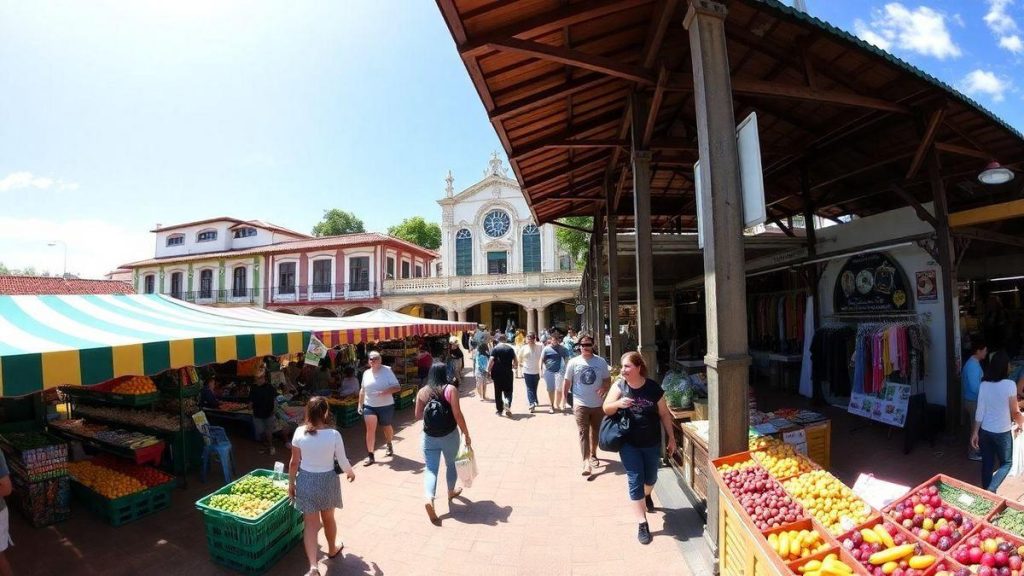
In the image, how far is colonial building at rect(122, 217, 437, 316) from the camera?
1122 inches

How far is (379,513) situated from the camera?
176 inches

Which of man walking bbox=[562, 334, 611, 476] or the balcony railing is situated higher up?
the balcony railing

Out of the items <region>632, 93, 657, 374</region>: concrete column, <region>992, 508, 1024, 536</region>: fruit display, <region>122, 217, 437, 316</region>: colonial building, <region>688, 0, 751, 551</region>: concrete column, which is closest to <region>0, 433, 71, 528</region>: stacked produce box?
<region>688, 0, 751, 551</region>: concrete column

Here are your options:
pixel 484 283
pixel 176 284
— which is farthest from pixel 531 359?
pixel 176 284

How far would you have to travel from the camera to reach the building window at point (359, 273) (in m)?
28.4

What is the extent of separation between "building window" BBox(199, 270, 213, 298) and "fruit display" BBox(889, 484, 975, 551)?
37541 mm

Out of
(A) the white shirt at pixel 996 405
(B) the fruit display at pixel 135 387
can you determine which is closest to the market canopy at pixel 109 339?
(B) the fruit display at pixel 135 387

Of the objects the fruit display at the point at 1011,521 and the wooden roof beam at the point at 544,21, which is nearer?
the fruit display at the point at 1011,521

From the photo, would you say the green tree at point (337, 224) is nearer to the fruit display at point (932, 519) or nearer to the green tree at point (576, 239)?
the green tree at point (576, 239)

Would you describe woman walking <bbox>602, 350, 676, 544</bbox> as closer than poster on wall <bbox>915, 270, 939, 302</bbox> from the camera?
Yes

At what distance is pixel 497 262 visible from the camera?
31.2 meters

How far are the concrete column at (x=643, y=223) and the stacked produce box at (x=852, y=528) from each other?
125 inches

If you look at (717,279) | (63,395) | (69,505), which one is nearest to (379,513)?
(69,505)

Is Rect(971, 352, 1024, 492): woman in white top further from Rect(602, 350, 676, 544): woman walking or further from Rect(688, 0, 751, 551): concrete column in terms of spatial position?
Rect(602, 350, 676, 544): woman walking
